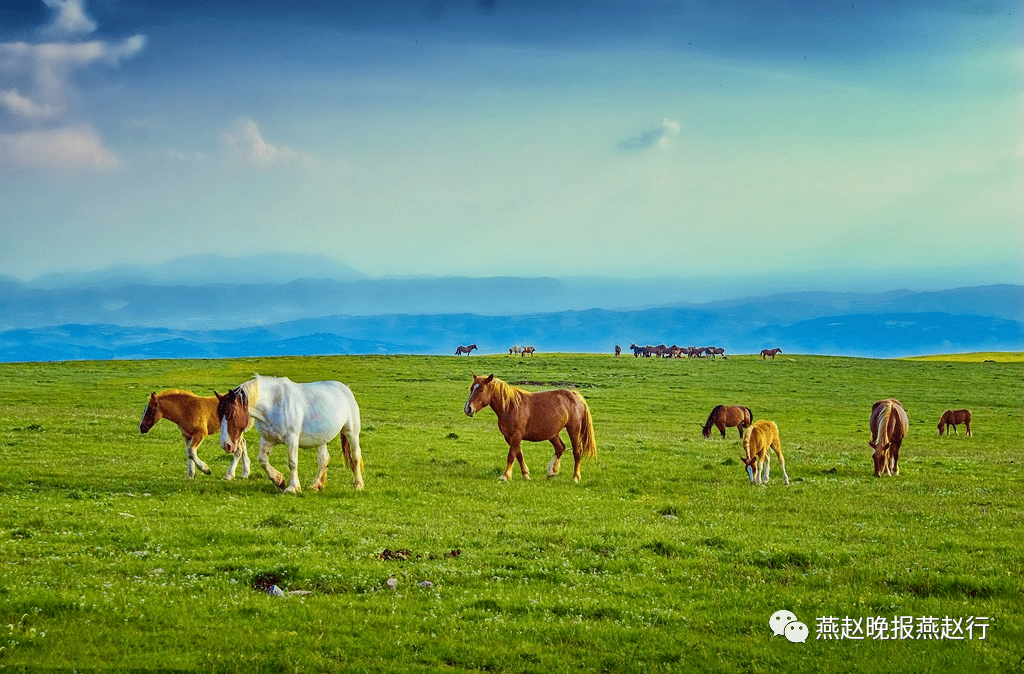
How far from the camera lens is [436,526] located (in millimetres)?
16547

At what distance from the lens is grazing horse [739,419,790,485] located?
23.3 m

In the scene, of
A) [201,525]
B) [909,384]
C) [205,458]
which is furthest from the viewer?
[909,384]

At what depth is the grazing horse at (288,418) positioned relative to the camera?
19.8 m

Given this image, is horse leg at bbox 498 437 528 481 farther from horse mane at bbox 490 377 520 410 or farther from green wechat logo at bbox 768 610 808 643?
green wechat logo at bbox 768 610 808 643

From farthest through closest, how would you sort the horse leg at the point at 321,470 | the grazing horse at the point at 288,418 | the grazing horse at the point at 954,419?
the grazing horse at the point at 954,419
the horse leg at the point at 321,470
the grazing horse at the point at 288,418

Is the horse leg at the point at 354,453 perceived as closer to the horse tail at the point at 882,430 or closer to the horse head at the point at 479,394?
the horse head at the point at 479,394

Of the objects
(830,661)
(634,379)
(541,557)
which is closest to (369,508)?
(541,557)

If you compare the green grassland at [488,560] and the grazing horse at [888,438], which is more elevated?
the grazing horse at [888,438]

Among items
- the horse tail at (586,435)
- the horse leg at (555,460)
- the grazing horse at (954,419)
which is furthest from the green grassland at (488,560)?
the grazing horse at (954,419)

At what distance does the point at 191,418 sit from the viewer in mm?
22703

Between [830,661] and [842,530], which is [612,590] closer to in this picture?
[830,661]

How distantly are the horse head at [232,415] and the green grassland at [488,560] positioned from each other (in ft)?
4.47

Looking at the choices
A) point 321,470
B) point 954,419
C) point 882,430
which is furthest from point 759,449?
point 954,419

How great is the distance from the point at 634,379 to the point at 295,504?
198 ft
